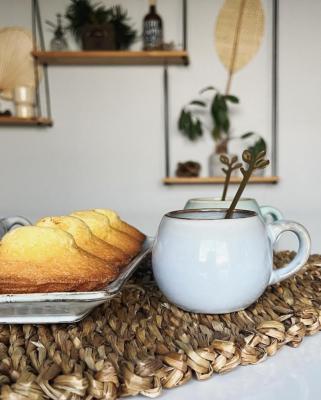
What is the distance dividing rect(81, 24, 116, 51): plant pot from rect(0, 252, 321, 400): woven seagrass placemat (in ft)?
4.39

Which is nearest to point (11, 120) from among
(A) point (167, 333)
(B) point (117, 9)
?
(B) point (117, 9)

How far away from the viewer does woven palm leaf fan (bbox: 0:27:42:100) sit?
165 cm

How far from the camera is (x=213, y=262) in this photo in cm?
37

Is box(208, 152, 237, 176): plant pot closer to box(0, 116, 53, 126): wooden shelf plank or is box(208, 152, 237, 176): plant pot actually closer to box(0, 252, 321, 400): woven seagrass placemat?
box(0, 116, 53, 126): wooden shelf plank

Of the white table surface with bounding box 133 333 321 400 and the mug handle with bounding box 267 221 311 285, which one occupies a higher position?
the mug handle with bounding box 267 221 311 285

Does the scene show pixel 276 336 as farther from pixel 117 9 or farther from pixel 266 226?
pixel 117 9

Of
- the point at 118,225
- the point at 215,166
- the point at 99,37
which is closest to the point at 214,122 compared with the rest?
the point at 215,166

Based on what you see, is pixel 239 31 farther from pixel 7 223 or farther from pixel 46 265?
pixel 46 265

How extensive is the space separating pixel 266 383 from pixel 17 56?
174 centimetres

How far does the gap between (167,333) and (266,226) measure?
172 millimetres

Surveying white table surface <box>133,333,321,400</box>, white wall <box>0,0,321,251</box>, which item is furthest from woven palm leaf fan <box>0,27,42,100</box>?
white table surface <box>133,333,321,400</box>

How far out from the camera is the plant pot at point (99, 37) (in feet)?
4.95

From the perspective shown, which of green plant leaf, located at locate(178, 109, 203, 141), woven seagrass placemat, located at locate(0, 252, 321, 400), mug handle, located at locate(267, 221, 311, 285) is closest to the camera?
woven seagrass placemat, located at locate(0, 252, 321, 400)

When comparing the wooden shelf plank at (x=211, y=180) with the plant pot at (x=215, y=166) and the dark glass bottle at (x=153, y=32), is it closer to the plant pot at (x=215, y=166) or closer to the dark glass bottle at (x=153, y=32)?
the plant pot at (x=215, y=166)
